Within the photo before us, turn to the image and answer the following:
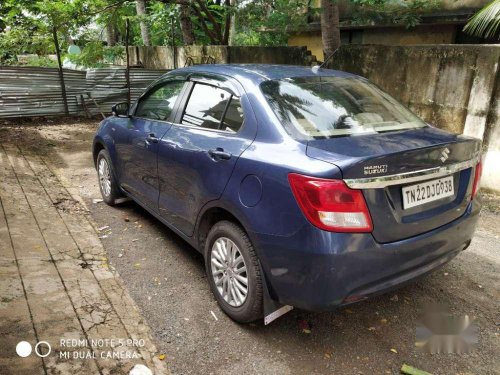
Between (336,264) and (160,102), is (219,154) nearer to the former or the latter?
(336,264)

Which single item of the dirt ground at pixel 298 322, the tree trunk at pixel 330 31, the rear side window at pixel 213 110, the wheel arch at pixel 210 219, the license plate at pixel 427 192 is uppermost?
the tree trunk at pixel 330 31

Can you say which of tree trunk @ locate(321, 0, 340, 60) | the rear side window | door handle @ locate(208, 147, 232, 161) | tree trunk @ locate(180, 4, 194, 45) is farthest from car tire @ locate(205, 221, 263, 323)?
tree trunk @ locate(180, 4, 194, 45)

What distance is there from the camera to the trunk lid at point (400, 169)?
7.09 ft

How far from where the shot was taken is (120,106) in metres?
4.52

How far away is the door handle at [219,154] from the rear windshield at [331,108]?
17.4 inches

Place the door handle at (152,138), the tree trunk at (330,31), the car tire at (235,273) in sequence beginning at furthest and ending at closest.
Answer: the tree trunk at (330,31), the door handle at (152,138), the car tire at (235,273)

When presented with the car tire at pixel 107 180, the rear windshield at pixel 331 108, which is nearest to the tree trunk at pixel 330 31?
the rear windshield at pixel 331 108

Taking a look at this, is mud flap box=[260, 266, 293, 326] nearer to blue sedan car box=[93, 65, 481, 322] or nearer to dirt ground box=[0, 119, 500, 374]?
blue sedan car box=[93, 65, 481, 322]

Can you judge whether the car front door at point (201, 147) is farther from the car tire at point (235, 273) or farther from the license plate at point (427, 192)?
the license plate at point (427, 192)

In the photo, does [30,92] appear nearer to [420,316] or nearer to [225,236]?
[225,236]

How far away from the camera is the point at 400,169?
2234mm

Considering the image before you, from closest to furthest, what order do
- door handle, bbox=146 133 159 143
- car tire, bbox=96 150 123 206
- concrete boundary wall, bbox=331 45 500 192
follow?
door handle, bbox=146 133 159 143 → car tire, bbox=96 150 123 206 → concrete boundary wall, bbox=331 45 500 192

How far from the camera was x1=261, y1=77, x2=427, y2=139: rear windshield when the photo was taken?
2.64m

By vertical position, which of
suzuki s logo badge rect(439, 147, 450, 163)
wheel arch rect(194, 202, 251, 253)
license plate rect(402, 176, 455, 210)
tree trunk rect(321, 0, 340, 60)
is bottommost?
wheel arch rect(194, 202, 251, 253)
